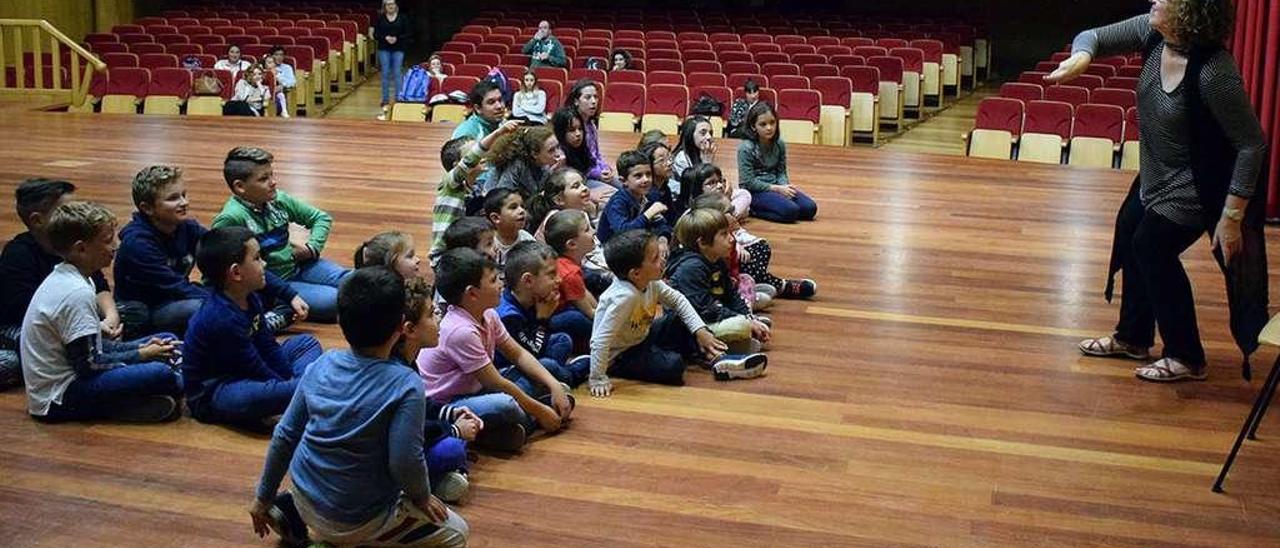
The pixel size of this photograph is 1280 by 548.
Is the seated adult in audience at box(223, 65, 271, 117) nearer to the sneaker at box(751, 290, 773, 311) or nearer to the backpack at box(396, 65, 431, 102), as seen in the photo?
the backpack at box(396, 65, 431, 102)

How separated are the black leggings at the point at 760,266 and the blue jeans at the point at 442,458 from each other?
2.11 meters

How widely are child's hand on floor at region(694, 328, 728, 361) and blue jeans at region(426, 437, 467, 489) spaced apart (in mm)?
1142

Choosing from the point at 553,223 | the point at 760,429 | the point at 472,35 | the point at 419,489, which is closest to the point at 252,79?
the point at 472,35

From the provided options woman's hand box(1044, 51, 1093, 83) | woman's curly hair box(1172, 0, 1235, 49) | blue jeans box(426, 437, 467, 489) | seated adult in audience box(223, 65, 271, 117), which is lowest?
blue jeans box(426, 437, 467, 489)

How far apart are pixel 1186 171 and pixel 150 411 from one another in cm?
285

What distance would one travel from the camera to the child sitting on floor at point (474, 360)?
327cm

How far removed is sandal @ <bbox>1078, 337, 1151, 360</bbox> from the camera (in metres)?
4.21

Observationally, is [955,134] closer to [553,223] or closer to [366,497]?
[553,223]

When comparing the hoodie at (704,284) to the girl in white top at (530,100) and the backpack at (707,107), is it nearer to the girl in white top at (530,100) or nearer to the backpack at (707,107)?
the backpack at (707,107)

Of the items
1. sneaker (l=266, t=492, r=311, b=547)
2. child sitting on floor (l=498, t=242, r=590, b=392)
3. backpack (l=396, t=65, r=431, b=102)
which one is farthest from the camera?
backpack (l=396, t=65, r=431, b=102)

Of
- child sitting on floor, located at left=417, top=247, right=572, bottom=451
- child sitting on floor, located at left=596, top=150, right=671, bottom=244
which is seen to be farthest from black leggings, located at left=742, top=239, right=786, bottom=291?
child sitting on floor, located at left=417, top=247, right=572, bottom=451

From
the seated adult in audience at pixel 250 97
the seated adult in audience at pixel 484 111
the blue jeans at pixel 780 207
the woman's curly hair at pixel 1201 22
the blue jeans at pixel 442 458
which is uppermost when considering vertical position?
the woman's curly hair at pixel 1201 22

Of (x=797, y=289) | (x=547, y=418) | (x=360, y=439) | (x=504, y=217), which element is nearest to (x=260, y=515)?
(x=360, y=439)

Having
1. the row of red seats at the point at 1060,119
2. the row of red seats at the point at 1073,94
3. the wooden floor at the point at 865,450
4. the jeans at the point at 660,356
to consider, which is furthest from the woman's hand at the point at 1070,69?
the row of red seats at the point at 1073,94
